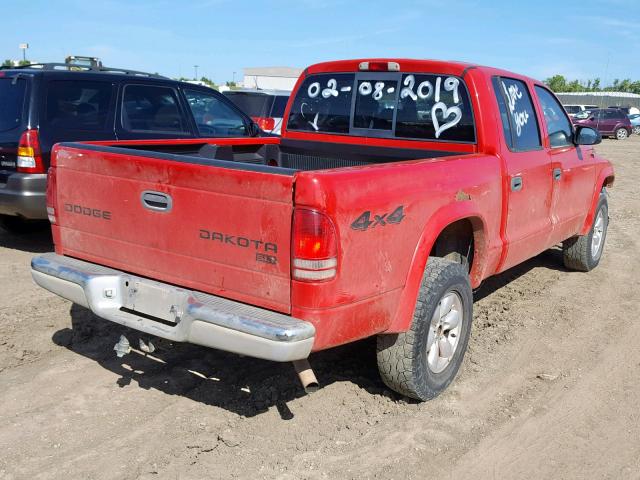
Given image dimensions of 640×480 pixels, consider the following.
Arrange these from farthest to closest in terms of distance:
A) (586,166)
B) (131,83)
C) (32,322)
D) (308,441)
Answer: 1. (131,83)
2. (586,166)
3. (32,322)
4. (308,441)

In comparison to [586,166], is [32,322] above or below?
below

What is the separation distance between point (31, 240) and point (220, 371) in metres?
4.21

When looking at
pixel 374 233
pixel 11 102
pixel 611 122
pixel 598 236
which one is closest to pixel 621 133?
pixel 611 122

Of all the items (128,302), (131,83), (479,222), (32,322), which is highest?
(131,83)

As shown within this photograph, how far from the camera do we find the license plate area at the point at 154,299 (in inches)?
127

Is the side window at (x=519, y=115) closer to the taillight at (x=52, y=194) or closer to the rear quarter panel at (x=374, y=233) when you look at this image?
the rear quarter panel at (x=374, y=233)

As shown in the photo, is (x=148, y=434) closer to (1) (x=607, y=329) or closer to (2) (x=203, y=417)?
(2) (x=203, y=417)

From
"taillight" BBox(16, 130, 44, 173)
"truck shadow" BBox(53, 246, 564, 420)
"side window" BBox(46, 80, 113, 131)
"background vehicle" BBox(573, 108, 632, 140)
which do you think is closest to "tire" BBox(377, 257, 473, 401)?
"truck shadow" BBox(53, 246, 564, 420)

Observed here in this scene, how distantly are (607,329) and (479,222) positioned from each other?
1829mm

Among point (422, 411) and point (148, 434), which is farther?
point (422, 411)

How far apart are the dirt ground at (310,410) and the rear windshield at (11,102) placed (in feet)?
6.72

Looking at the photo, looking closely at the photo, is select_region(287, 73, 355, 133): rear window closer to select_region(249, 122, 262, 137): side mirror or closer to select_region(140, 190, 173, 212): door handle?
select_region(140, 190, 173, 212): door handle

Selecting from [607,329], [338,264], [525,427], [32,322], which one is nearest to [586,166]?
[607,329]

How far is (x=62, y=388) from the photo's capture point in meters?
3.90
